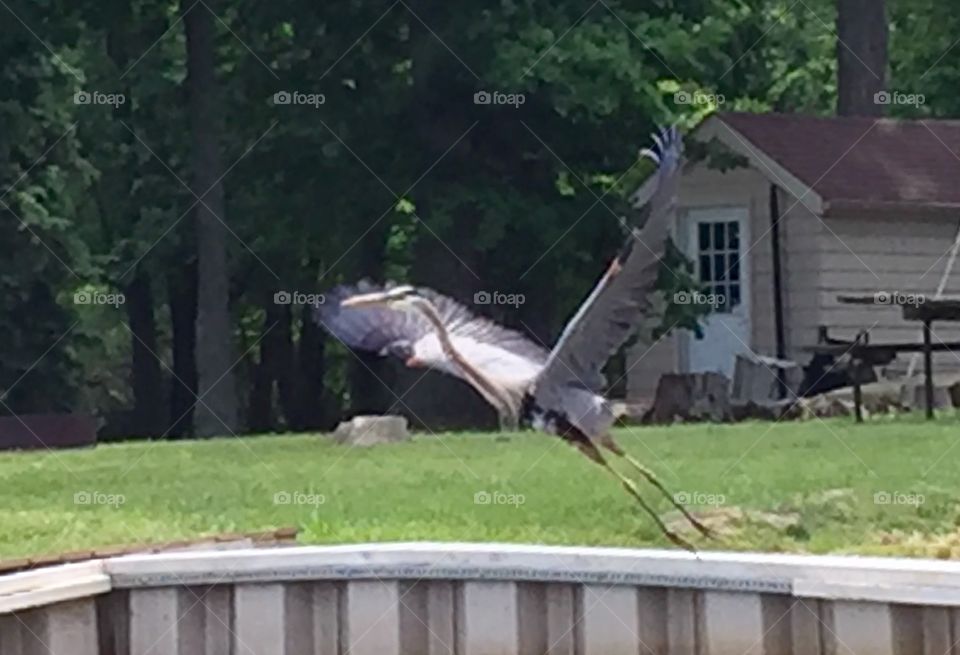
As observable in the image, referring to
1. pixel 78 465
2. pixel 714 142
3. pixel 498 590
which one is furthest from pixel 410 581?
pixel 714 142

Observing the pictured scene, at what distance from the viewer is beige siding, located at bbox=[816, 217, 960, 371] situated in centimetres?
2233

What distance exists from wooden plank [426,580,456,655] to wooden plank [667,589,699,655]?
100 cm

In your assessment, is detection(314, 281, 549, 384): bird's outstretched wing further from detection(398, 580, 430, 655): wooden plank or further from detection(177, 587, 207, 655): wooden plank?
detection(177, 587, 207, 655): wooden plank

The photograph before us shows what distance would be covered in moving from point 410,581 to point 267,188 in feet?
51.4

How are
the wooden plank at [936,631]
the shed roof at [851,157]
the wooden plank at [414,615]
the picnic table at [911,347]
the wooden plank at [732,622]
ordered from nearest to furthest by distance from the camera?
the wooden plank at [936,631] < the wooden plank at [732,622] < the wooden plank at [414,615] < the picnic table at [911,347] < the shed roof at [851,157]

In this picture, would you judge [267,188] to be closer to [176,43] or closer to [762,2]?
[176,43]

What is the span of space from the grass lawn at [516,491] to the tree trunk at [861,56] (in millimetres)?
10796

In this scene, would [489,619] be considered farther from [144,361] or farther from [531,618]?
[144,361]

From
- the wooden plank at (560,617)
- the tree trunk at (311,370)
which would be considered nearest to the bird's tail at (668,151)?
the wooden plank at (560,617)

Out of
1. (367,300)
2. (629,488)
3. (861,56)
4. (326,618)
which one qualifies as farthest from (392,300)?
(861,56)

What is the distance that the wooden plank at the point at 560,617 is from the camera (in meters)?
8.70

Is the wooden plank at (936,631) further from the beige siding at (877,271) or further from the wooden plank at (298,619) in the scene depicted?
the beige siding at (877,271)

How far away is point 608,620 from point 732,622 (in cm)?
57

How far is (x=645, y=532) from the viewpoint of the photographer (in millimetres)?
9922
